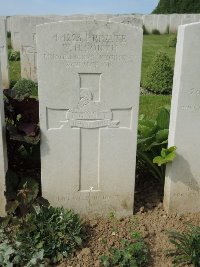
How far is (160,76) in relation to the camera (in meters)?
8.46

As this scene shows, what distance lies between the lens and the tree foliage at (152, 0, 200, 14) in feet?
114

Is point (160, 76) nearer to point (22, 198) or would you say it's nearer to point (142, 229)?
point (142, 229)

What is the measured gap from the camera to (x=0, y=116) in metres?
3.09

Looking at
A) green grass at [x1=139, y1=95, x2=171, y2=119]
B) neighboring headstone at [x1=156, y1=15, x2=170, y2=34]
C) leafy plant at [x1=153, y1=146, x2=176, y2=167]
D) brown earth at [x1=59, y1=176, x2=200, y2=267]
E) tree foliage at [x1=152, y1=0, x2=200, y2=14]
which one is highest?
tree foliage at [x1=152, y1=0, x2=200, y2=14]

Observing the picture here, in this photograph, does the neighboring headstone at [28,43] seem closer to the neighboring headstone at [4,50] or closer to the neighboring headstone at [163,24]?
the neighboring headstone at [4,50]

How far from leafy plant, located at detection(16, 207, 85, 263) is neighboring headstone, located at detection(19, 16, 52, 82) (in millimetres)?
6852

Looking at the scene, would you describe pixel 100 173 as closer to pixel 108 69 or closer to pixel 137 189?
pixel 137 189

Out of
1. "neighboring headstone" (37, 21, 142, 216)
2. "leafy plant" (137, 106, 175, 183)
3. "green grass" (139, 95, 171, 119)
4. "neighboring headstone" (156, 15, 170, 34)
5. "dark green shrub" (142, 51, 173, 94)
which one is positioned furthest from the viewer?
"neighboring headstone" (156, 15, 170, 34)

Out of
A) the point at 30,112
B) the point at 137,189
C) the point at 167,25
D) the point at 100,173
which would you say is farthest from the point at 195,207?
the point at 167,25

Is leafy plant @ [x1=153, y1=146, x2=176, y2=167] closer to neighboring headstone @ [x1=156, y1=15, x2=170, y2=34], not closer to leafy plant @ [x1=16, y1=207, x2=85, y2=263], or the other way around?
leafy plant @ [x1=16, y1=207, x2=85, y2=263]

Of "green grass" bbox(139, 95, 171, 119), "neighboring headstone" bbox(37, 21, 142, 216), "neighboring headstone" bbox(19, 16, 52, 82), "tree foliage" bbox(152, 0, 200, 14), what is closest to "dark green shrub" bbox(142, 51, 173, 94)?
"green grass" bbox(139, 95, 171, 119)

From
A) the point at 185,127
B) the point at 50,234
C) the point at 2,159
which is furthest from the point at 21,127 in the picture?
the point at 185,127

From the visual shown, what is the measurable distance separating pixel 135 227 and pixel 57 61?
1638 mm

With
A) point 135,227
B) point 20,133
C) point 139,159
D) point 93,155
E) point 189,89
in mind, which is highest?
point 189,89
